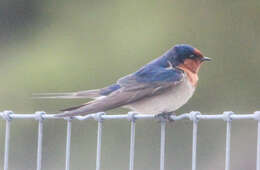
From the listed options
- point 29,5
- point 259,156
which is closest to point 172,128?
point 29,5

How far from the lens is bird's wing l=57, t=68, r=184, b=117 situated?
93.9 inches

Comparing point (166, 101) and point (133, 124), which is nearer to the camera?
point (133, 124)

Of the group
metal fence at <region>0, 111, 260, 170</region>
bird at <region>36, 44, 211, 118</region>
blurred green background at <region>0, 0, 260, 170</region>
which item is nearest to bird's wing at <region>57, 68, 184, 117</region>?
bird at <region>36, 44, 211, 118</region>

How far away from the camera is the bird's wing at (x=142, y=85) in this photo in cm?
238

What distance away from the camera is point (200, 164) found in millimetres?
6031

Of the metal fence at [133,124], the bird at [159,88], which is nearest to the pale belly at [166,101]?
the bird at [159,88]

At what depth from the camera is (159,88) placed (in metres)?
2.56

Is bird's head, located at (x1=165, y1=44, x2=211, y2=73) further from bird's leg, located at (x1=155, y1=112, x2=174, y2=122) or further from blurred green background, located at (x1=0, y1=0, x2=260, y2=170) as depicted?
blurred green background, located at (x1=0, y1=0, x2=260, y2=170)

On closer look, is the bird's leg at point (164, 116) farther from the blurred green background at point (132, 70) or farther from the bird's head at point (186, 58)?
the blurred green background at point (132, 70)

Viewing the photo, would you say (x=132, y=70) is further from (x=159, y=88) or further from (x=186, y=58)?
(x=159, y=88)

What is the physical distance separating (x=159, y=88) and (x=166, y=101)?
3.2 inches

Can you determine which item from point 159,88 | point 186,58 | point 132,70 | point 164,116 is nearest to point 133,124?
point 164,116

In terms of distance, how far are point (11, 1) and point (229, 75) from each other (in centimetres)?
232

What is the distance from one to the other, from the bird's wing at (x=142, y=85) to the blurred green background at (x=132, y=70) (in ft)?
9.17
